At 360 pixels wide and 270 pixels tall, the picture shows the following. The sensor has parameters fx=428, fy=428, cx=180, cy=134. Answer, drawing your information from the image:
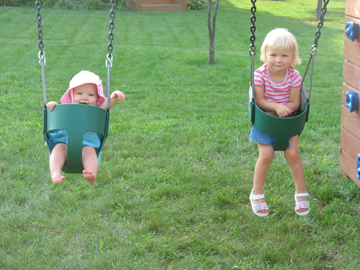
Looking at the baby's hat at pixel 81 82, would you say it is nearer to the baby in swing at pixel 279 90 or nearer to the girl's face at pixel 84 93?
the girl's face at pixel 84 93

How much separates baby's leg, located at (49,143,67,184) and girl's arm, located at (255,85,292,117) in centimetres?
147

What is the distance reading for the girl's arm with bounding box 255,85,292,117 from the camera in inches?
119

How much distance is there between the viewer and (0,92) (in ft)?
23.4

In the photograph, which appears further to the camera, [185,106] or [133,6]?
[133,6]

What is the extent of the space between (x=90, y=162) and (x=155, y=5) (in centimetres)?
1657

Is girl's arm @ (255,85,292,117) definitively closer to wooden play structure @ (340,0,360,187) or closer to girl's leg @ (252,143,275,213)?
girl's leg @ (252,143,275,213)

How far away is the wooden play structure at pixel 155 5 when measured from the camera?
1820 cm

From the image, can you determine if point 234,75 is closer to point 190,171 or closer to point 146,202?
point 190,171

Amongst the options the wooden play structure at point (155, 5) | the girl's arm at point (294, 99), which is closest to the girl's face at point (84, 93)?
the girl's arm at point (294, 99)

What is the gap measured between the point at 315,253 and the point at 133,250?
1.33 metres

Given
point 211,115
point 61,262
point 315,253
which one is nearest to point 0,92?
point 211,115

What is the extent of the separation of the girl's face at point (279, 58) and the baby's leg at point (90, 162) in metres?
1.42

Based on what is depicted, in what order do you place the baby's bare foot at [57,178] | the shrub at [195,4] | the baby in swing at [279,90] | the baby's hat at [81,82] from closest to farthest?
the baby's bare foot at [57,178] < the baby in swing at [279,90] < the baby's hat at [81,82] < the shrub at [195,4]

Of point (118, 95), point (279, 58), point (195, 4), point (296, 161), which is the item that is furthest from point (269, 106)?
point (195, 4)
